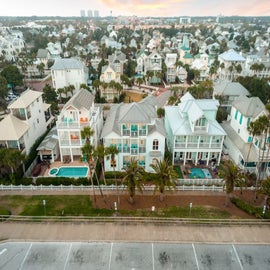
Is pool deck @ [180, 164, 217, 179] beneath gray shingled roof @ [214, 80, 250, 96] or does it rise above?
beneath

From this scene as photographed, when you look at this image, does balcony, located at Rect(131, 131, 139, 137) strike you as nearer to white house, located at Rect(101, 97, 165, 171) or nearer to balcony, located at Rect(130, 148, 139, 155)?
white house, located at Rect(101, 97, 165, 171)

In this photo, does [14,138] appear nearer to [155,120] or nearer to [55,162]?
[55,162]

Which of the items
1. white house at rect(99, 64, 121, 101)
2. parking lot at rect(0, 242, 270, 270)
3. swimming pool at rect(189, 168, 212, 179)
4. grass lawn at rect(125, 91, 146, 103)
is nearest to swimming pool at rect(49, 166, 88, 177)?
parking lot at rect(0, 242, 270, 270)

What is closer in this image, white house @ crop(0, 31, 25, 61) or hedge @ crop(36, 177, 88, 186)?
hedge @ crop(36, 177, 88, 186)

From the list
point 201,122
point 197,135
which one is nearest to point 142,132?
point 197,135

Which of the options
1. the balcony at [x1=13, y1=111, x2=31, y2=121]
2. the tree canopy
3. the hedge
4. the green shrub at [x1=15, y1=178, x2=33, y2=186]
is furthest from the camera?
the tree canopy

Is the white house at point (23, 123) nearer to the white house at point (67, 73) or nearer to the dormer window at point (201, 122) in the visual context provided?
the dormer window at point (201, 122)

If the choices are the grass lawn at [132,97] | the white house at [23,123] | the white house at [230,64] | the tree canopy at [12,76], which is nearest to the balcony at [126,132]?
the white house at [23,123]
